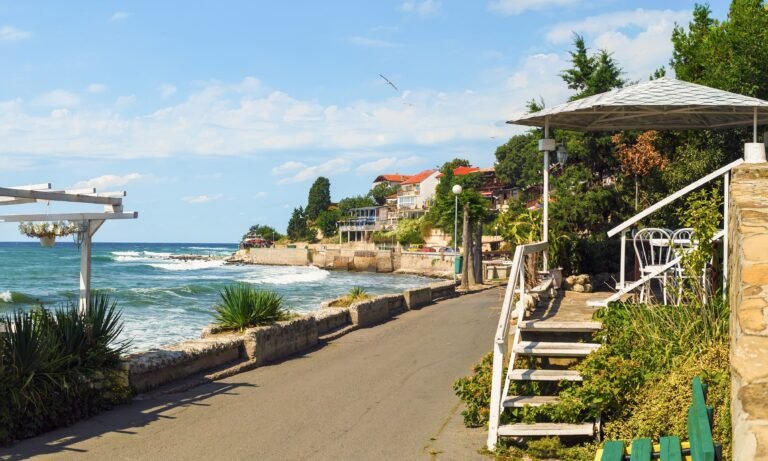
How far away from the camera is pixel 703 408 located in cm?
397

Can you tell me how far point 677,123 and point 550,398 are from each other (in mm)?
7407

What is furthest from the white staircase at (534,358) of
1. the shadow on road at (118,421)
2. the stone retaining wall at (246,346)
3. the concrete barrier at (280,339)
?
the stone retaining wall at (246,346)

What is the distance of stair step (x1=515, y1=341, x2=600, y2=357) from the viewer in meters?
7.74

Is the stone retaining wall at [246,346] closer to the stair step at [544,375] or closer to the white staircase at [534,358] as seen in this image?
the white staircase at [534,358]

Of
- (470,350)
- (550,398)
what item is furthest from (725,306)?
(470,350)

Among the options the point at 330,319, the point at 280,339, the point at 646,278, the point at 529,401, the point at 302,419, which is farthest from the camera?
the point at 330,319

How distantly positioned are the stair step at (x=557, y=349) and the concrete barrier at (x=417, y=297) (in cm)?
1068

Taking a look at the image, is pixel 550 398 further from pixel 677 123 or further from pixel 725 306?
pixel 677 123

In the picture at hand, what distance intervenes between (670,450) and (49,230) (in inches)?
334

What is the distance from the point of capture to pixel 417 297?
1939cm

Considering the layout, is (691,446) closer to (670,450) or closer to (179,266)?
(670,450)

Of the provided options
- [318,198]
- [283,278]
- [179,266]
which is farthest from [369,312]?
[318,198]

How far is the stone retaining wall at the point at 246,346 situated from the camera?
364 inches

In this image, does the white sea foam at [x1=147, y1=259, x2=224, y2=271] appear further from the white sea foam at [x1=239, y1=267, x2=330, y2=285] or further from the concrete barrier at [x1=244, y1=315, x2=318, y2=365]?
the concrete barrier at [x1=244, y1=315, x2=318, y2=365]
